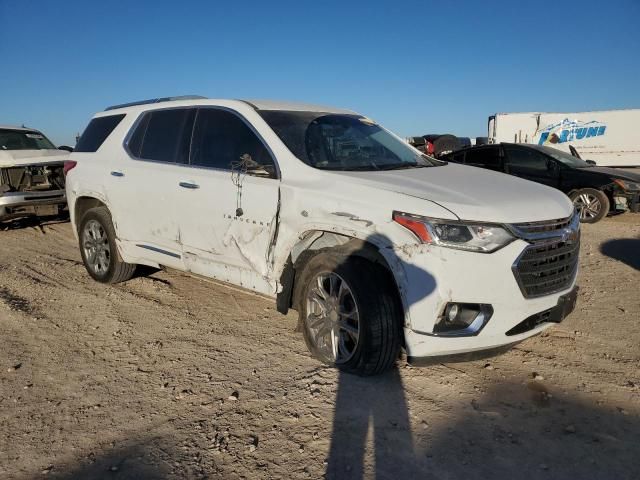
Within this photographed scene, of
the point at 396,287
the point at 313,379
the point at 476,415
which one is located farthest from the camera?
the point at 313,379

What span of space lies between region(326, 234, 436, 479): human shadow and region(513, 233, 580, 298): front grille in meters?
0.59

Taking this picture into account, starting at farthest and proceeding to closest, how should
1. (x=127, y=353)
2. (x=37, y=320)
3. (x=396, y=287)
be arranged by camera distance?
(x=37, y=320), (x=127, y=353), (x=396, y=287)

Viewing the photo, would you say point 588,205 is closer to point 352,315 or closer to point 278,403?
point 352,315

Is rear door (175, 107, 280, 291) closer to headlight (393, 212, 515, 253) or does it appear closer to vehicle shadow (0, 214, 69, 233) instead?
headlight (393, 212, 515, 253)

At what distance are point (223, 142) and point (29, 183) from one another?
622cm

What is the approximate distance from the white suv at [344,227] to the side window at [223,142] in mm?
13

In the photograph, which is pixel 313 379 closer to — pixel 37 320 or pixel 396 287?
pixel 396 287

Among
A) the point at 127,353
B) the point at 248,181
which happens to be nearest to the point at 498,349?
the point at 248,181

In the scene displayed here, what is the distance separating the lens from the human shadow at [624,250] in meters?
6.39

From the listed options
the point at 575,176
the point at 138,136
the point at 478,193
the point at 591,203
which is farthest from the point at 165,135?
the point at 591,203

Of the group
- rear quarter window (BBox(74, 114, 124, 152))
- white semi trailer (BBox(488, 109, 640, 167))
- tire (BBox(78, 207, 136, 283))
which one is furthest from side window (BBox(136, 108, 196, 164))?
white semi trailer (BBox(488, 109, 640, 167))

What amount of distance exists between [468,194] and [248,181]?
5.34 feet

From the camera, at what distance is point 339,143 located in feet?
13.4

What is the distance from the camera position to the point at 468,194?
3.19m
